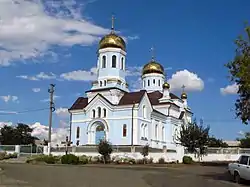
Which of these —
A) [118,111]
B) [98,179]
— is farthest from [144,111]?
[98,179]

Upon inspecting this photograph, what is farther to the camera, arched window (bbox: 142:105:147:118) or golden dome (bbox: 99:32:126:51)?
golden dome (bbox: 99:32:126:51)

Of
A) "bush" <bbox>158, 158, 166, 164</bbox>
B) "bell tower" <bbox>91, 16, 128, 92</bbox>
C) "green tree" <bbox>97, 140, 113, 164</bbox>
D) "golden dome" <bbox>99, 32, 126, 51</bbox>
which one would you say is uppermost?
"golden dome" <bbox>99, 32, 126, 51</bbox>

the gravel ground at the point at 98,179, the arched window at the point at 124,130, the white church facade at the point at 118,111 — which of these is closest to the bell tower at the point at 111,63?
the white church facade at the point at 118,111

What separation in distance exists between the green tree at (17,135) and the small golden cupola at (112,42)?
31.6 meters

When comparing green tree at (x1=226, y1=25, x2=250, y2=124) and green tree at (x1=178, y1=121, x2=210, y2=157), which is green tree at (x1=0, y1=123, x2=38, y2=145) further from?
green tree at (x1=226, y1=25, x2=250, y2=124)

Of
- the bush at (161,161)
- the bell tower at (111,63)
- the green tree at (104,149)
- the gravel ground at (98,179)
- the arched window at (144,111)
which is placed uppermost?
the bell tower at (111,63)

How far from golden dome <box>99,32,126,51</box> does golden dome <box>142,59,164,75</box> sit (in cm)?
1052

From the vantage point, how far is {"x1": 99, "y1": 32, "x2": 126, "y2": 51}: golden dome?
210 feet

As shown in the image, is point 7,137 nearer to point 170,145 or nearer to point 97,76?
point 97,76

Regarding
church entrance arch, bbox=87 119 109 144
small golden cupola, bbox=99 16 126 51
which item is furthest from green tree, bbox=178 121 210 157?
small golden cupola, bbox=99 16 126 51

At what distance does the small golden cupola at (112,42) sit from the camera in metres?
63.9

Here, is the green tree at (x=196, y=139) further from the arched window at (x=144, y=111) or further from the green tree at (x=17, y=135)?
the green tree at (x=17, y=135)

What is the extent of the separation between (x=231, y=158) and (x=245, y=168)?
35169mm

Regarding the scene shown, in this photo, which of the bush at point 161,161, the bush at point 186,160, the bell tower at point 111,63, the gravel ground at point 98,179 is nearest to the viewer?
the gravel ground at point 98,179
